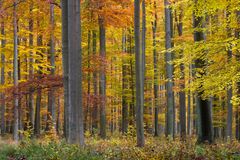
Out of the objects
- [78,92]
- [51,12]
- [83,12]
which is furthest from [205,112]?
[51,12]

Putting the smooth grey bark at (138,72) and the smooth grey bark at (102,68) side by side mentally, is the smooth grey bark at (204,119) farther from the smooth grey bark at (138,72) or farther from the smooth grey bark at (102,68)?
the smooth grey bark at (102,68)

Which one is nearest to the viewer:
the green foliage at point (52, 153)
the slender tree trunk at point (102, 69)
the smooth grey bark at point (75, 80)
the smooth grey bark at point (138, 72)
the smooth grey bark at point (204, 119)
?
the green foliage at point (52, 153)

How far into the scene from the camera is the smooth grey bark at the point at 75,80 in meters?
13.2

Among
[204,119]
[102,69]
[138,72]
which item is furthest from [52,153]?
[102,69]

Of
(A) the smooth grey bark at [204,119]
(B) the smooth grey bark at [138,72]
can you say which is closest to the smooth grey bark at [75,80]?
(B) the smooth grey bark at [138,72]

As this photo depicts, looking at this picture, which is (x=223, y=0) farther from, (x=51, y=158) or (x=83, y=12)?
(x=83, y=12)

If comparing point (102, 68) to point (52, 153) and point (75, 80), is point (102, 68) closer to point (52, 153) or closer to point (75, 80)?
point (75, 80)

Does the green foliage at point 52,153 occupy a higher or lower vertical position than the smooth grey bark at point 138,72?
lower

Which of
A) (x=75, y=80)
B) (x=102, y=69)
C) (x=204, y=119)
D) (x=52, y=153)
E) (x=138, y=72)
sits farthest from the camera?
(x=102, y=69)

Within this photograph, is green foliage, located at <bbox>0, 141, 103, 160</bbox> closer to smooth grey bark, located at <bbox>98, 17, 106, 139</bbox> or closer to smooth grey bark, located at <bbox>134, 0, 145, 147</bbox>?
smooth grey bark, located at <bbox>134, 0, 145, 147</bbox>

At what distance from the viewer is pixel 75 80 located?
13.4m

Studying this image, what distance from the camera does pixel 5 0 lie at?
67.4ft

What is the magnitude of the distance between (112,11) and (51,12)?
4170 millimetres

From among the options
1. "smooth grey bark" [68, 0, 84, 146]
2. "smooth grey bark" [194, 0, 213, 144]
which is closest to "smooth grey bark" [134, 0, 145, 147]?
"smooth grey bark" [68, 0, 84, 146]
